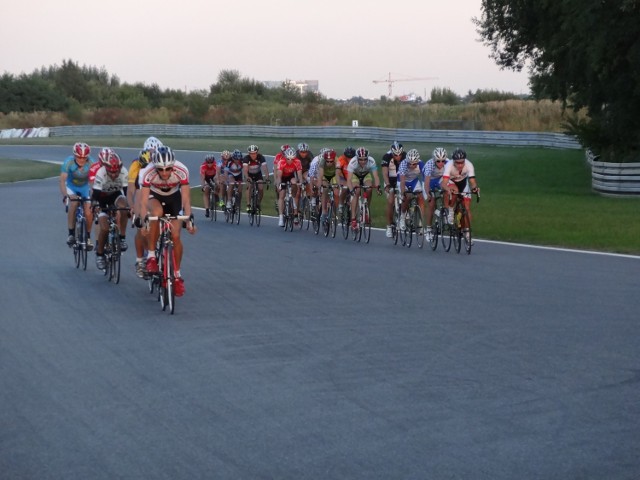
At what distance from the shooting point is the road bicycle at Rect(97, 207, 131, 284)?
15570 mm

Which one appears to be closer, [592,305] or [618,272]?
[592,305]

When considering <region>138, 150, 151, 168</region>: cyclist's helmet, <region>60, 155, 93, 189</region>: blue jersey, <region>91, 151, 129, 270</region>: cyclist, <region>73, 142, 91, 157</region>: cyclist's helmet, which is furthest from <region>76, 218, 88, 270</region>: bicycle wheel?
<region>138, 150, 151, 168</region>: cyclist's helmet

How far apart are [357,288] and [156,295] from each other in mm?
2286

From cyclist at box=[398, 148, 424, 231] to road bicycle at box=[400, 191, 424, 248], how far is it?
5 centimetres

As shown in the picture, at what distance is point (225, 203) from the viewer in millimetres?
28047

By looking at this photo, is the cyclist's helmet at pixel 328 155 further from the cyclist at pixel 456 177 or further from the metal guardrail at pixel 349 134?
the metal guardrail at pixel 349 134

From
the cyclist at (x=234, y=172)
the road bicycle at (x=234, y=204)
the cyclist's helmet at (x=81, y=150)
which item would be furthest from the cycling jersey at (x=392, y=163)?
the cyclist at (x=234, y=172)

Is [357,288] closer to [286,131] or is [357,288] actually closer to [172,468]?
[172,468]

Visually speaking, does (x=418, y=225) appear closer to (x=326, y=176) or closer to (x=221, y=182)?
(x=326, y=176)

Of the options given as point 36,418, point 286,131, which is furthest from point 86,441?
point 286,131

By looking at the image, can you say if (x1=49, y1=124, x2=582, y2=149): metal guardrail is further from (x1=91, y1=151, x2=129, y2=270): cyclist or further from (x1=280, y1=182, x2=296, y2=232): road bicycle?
(x1=91, y1=151, x2=129, y2=270): cyclist

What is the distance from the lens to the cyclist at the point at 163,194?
42.5ft

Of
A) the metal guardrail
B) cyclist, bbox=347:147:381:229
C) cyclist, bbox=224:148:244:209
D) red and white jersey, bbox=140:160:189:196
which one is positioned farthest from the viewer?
the metal guardrail

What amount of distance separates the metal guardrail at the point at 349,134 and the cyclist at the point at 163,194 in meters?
35.0
